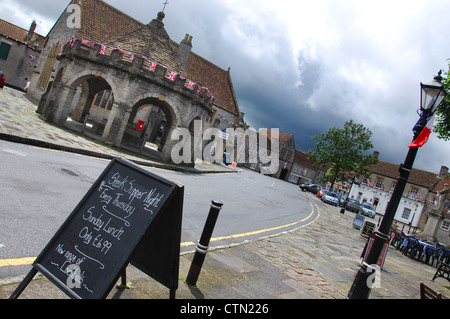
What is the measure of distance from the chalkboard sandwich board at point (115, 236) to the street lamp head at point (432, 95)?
14.9 ft

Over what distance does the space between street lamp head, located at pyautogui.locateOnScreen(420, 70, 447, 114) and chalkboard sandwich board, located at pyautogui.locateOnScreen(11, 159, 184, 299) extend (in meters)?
4.55

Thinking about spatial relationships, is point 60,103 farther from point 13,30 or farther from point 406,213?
point 406,213

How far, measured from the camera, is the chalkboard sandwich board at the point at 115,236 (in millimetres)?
2626

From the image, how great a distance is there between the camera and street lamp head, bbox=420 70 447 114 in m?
5.01

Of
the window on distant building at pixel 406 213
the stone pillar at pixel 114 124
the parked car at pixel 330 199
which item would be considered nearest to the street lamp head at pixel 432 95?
the stone pillar at pixel 114 124

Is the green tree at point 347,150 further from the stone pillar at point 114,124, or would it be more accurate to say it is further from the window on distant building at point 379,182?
the stone pillar at point 114,124

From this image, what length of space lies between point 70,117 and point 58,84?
9731 mm

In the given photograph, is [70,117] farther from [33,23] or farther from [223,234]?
[33,23]

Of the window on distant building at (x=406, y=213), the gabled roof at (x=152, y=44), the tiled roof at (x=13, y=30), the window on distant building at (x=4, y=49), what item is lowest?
the window on distant building at (x=406, y=213)

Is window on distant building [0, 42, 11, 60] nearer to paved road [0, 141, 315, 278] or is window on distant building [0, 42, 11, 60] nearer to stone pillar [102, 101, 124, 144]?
stone pillar [102, 101, 124, 144]

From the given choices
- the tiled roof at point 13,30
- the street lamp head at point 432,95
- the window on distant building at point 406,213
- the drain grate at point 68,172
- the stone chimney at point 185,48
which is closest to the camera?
the street lamp head at point 432,95

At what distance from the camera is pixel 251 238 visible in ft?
25.5

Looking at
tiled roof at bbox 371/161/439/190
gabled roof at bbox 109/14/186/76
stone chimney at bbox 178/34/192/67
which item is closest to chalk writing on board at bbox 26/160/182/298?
gabled roof at bbox 109/14/186/76
